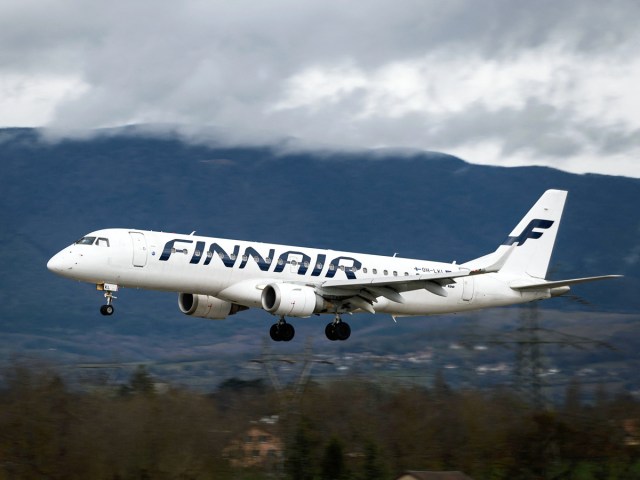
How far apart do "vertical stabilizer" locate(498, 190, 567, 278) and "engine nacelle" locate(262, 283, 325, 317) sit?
12.6 meters

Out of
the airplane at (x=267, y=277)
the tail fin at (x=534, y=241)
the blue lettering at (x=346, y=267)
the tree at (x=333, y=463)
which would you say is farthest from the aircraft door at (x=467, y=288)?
the tree at (x=333, y=463)

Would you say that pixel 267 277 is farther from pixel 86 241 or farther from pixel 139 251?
pixel 86 241

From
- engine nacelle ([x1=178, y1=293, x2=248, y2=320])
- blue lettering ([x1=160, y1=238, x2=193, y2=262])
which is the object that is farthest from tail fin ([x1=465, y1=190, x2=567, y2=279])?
blue lettering ([x1=160, y1=238, x2=193, y2=262])

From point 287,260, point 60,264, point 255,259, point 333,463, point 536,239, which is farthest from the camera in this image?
point 333,463

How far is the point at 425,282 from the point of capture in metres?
44.5

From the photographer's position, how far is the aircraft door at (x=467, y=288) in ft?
166

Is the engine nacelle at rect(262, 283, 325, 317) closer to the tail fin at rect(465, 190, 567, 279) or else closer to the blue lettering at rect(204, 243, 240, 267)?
the blue lettering at rect(204, 243, 240, 267)

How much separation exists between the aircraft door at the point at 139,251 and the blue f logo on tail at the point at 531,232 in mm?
20277

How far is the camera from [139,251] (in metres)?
42.6

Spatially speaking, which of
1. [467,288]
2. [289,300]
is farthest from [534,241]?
[289,300]

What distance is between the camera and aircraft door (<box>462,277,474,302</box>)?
50.7 metres

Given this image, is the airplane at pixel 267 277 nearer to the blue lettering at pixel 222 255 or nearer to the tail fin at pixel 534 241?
the blue lettering at pixel 222 255

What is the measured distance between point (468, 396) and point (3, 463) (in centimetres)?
2595

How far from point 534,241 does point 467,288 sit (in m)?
5.63
